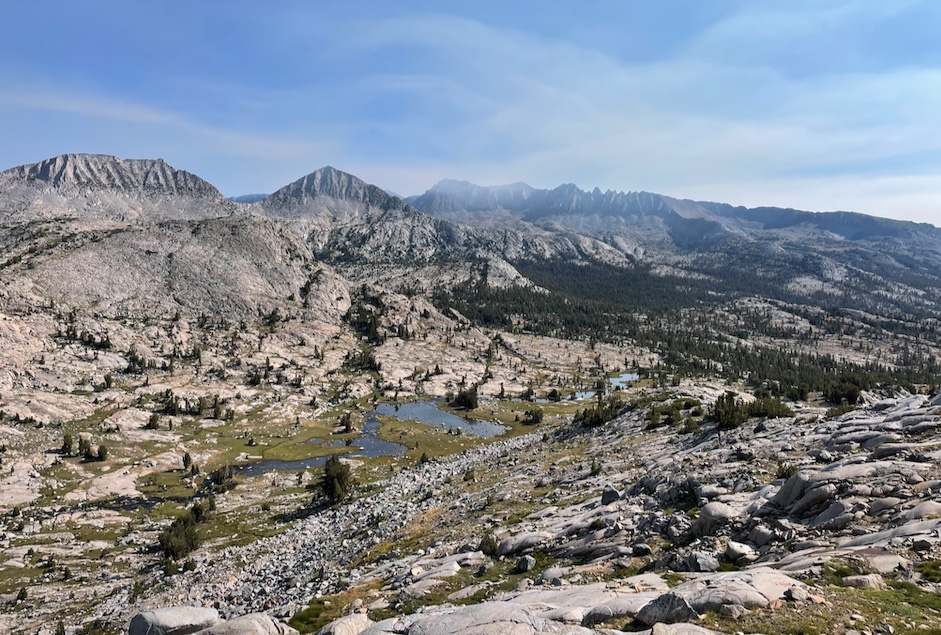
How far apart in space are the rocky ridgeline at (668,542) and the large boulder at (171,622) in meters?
5.98

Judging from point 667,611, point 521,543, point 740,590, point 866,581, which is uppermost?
point 866,581

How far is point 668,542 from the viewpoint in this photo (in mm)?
27344

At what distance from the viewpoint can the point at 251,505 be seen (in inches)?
3159

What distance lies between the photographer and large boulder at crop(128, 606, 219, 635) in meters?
20.1

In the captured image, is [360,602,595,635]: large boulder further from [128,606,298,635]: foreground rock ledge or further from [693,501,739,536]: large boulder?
[693,501,739,536]: large boulder

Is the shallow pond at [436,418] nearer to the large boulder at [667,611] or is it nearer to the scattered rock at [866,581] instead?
the scattered rock at [866,581]

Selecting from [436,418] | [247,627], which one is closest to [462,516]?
[247,627]

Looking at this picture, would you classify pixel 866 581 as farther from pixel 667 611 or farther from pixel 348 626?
pixel 348 626

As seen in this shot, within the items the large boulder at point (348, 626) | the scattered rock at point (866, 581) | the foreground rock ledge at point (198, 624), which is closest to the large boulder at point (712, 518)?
the scattered rock at point (866, 581)

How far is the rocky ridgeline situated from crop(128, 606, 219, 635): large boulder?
19.6 feet

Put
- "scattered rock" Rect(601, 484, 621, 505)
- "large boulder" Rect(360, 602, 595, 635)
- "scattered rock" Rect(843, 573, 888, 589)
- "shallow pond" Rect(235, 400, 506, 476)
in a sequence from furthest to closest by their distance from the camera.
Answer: "shallow pond" Rect(235, 400, 506, 476) → "scattered rock" Rect(601, 484, 621, 505) → "scattered rock" Rect(843, 573, 888, 589) → "large boulder" Rect(360, 602, 595, 635)

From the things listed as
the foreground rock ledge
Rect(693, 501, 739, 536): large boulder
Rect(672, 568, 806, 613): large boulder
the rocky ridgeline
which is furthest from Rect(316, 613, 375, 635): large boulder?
Rect(693, 501, 739, 536): large boulder

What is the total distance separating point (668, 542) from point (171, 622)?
2523 cm

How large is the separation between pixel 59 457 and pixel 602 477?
104704 mm
